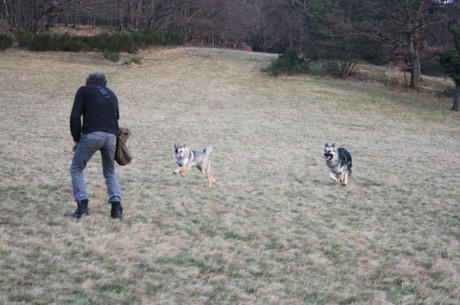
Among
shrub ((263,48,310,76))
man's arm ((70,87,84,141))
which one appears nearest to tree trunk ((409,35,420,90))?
shrub ((263,48,310,76))

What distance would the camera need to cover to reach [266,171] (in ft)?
31.9

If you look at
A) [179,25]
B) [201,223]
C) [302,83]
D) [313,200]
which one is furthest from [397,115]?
[179,25]

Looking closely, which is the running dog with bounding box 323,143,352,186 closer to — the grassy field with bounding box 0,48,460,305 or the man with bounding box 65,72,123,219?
the grassy field with bounding box 0,48,460,305

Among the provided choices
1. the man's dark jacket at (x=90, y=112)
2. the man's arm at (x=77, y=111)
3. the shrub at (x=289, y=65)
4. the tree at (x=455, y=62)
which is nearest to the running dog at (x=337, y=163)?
the man's dark jacket at (x=90, y=112)

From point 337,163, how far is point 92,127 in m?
4.97

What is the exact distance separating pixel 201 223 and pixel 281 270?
1637 mm

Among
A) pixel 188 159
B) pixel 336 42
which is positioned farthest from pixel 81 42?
pixel 188 159

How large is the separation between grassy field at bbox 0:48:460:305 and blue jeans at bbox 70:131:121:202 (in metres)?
0.37

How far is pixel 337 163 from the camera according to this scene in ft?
27.8

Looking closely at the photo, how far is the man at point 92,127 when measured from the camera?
16.9ft

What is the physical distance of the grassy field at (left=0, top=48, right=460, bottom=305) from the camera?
3.89 m

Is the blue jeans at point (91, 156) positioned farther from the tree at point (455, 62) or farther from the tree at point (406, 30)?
the tree at point (406, 30)

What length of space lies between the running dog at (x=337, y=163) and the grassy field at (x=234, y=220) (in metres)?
0.21

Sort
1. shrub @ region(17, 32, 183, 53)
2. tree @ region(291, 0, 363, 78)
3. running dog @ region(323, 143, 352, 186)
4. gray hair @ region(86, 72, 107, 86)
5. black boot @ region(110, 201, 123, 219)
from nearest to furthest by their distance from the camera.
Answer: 1. gray hair @ region(86, 72, 107, 86)
2. black boot @ region(110, 201, 123, 219)
3. running dog @ region(323, 143, 352, 186)
4. tree @ region(291, 0, 363, 78)
5. shrub @ region(17, 32, 183, 53)
